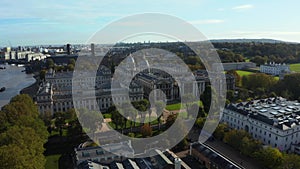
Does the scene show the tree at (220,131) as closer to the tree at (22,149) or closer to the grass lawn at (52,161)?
the grass lawn at (52,161)

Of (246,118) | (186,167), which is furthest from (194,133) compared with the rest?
(186,167)

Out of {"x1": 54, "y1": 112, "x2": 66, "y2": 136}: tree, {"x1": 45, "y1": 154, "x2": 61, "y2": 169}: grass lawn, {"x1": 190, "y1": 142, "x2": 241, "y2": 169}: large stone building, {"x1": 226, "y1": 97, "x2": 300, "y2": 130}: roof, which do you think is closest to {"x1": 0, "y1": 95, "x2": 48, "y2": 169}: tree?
{"x1": 45, "y1": 154, "x2": 61, "y2": 169}: grass lawn

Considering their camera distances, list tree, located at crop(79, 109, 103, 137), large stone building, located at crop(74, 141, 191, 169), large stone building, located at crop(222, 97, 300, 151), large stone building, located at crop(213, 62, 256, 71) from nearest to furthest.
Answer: large stone building, located at crop(74, 141, 191, 169) → large stone building, located at crop(222, 97, 300, 151) → tree, located at crop(79, 109, 103, 137) → large stone building, located at crop(213, 62, 256, 71)

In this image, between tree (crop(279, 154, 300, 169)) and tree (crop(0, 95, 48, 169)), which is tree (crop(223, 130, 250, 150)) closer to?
tree (crop(279, 154, 300, 169))

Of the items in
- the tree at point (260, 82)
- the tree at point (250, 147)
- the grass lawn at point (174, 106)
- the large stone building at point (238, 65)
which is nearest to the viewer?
the tree at point (250, 147)

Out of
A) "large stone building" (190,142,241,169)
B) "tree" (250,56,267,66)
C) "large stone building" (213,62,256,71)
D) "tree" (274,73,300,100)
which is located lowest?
"large stone building" (190,142,241,169)

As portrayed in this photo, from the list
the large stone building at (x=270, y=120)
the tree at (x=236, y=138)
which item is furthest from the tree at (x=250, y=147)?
the large stone building at (x=270, y=120)

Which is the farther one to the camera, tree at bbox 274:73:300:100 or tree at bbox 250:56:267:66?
tree at bbox 250:56:267:66

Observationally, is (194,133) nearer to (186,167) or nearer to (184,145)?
(184,145)
